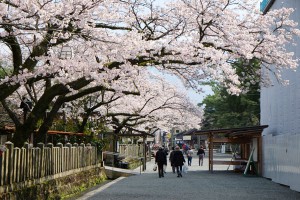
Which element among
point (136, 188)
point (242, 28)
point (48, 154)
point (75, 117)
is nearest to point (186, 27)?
point (242, 28)

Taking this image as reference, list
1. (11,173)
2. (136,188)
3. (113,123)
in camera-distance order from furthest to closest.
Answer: (113,123)
(136,188)
(11,173)

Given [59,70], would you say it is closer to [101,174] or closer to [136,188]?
[136,188]

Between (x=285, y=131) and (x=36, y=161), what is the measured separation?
13.7 m

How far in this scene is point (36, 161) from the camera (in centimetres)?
1539

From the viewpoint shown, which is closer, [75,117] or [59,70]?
[59,70]

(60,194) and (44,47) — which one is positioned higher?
(44,47)

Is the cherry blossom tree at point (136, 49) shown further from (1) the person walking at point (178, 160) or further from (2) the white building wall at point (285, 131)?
(1) the person walking at point (178, 160)

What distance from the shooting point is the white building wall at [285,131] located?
19375mm

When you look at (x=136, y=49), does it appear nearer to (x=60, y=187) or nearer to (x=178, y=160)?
(x=60, y=187)

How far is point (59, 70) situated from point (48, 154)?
352 cm

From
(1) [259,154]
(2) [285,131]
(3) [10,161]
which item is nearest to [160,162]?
(1) [259,154]

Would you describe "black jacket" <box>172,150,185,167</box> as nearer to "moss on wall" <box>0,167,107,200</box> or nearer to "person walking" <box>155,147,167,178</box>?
"person walking" <box>155,147,167,178</box>

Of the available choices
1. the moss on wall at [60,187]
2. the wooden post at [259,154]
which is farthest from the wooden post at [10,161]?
the wooden post at [259,154]

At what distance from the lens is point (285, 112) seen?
995 inches
